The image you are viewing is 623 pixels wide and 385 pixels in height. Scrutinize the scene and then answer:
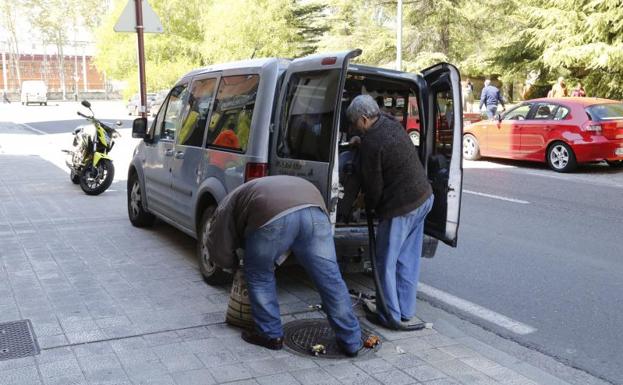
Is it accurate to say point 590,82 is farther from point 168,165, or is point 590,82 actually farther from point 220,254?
point 220,254

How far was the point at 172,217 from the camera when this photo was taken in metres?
6.72

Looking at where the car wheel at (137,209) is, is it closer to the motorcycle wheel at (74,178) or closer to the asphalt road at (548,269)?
the asphalt road at (548,269)

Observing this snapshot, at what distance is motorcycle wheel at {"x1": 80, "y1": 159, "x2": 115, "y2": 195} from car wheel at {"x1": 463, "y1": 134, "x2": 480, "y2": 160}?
8.92m

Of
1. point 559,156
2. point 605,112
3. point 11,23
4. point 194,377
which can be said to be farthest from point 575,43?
point 11,23

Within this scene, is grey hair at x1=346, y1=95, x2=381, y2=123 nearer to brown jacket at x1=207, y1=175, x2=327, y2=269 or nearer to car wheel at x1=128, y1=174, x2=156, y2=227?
brown jacket at x1=207, y1=175, x2=327, y2=269

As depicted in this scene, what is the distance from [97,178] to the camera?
34.4 feet

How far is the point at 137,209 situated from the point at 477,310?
452 centimetres

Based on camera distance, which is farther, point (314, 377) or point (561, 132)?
point (561, 132)

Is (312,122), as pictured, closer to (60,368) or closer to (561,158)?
(60,368)

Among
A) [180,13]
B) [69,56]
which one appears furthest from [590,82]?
[69,56]

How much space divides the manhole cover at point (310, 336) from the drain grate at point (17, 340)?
5.46 ft

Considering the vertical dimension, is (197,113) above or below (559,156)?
above

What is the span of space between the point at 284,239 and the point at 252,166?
4.22 ft

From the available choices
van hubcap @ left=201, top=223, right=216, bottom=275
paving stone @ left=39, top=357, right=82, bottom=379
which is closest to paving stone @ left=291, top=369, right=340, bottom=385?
paving stone @ left=39, top=357, right=82, bottom=379
